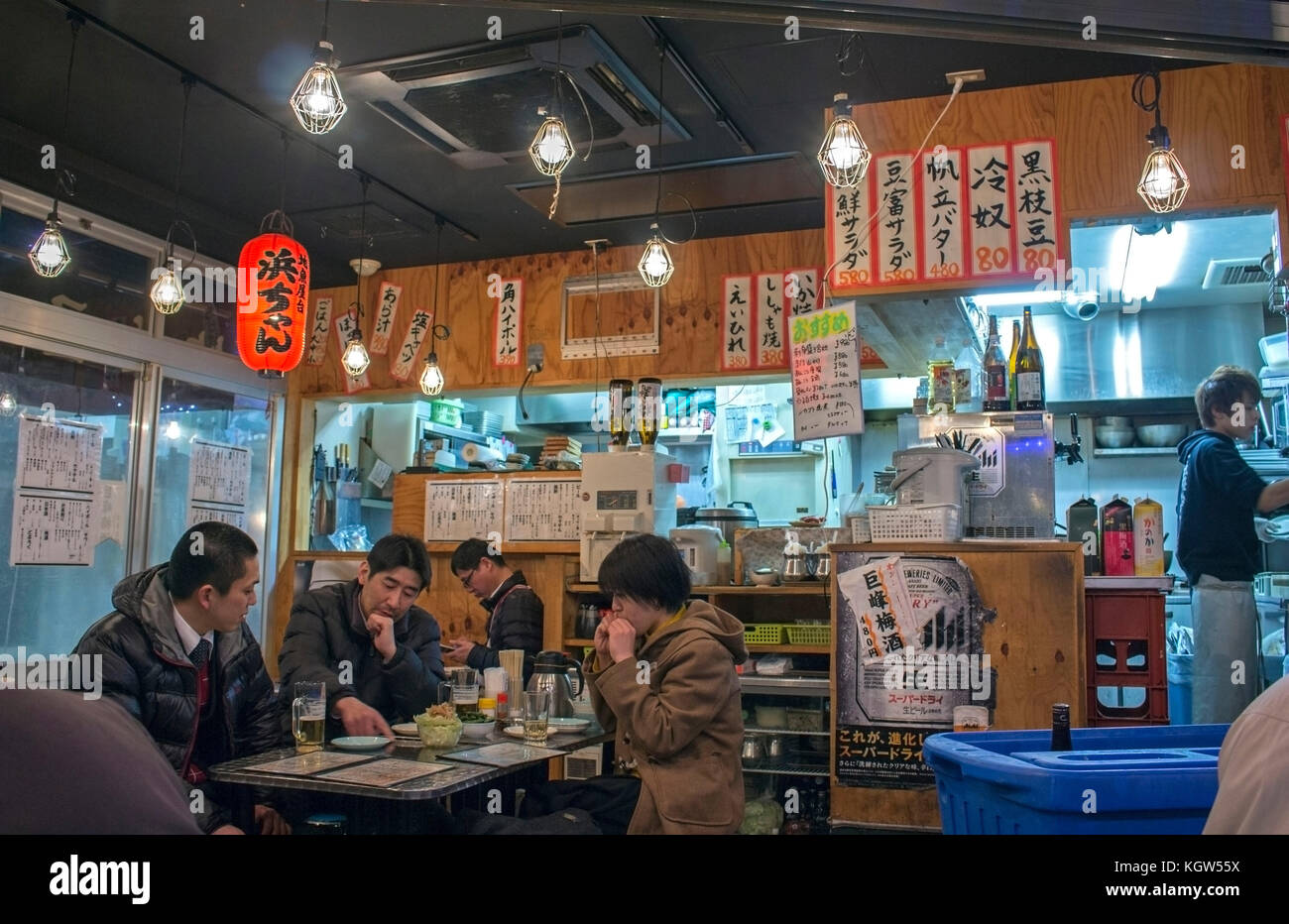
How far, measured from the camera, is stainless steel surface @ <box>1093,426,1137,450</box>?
24.0ft

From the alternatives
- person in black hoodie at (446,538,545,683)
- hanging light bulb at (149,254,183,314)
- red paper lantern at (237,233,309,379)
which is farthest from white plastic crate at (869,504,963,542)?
hanging light bulb at (149,254,183,314)

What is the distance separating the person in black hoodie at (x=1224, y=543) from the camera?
4.01m

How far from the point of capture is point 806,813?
16.1ft

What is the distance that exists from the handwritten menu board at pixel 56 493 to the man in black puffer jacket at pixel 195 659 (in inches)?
111

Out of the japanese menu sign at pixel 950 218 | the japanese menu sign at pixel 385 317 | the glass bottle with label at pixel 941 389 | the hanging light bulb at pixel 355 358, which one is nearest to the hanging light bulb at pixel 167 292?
the hanging light bulb at pixel 355 358

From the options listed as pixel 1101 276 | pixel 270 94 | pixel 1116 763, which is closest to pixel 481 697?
pixel 1116 763

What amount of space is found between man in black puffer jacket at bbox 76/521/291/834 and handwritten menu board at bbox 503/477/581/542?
9.98 ft

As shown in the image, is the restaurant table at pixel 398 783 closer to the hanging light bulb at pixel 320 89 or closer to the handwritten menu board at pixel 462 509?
the hanging light bulb at pixel 320 89

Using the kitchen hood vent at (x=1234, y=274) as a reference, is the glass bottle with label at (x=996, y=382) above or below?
below

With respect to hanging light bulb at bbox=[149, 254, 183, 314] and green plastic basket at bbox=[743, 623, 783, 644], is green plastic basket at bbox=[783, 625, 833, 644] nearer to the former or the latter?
green plastic basket at bbox=[743, 623, 783, 644]

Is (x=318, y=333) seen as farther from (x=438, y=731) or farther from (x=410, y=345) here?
(x=438, y=731)

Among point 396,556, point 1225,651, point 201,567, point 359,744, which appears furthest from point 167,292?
point 1225,651

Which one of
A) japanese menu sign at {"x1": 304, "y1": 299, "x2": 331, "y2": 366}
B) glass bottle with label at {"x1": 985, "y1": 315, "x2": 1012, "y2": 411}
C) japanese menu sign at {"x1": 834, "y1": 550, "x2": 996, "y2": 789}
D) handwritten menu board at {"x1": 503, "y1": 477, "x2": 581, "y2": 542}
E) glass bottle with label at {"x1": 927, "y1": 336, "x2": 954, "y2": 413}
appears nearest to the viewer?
japanese menu sign at {"x1": 834, "y1": 550, "x2": 996, "y2": 789}

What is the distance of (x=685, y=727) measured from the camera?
2.74 m
